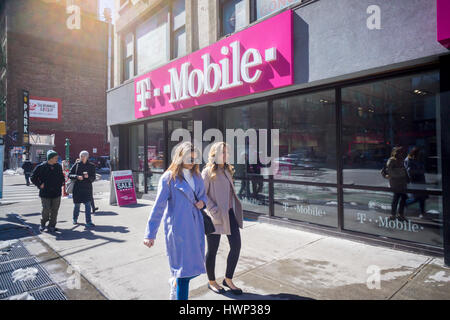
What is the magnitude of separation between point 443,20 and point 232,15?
5192mm

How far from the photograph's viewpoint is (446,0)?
3756 mm

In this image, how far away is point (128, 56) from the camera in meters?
12.2

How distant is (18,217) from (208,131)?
19.7 ft

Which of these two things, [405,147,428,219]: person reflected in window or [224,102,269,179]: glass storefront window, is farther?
[224,102,269,179]: glass storefront window

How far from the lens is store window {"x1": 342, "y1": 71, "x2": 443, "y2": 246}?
493cm

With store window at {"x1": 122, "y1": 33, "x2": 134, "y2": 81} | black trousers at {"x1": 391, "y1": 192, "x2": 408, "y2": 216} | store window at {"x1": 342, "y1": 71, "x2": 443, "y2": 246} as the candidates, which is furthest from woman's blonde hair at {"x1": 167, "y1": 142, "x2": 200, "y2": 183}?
store window at {"x1": 122, "y1": 33, "x2": 134, "y2": 81}

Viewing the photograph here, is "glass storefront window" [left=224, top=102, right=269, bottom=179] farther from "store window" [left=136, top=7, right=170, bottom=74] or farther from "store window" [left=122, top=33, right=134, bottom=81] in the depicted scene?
"store window" [left=122, top=33, right=134, bottom=81]

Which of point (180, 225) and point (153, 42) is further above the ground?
point (153, 42)

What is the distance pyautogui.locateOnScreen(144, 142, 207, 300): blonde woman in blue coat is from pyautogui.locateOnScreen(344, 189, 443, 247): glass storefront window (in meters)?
4.10

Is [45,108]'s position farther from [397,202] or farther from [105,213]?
[397,202]

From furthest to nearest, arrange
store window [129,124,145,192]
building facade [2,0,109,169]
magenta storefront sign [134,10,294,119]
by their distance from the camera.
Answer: building facade [2,0,109,169]
store window [129,124,145,192]
magenta storefront sign [134,10,294,119]

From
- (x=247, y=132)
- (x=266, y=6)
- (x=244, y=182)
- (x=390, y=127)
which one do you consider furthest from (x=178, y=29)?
(x=390, y=127)

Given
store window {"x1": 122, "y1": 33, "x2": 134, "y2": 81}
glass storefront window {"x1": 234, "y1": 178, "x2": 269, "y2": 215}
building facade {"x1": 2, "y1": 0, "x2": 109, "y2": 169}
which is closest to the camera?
glass storefront window {"x1": 234, "y1": 178, "x2": 269, "y2": 215}

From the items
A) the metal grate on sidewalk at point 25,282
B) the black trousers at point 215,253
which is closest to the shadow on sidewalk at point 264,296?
the black trousers at point 215,253
